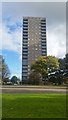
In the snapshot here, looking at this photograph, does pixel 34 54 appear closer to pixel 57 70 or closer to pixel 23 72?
pixel 23 72

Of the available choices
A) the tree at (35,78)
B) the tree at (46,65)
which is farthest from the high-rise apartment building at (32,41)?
the tree at (46,65)

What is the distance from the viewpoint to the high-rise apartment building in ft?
→ 334

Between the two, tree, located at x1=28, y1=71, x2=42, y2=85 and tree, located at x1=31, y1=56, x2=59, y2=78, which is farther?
tree, located at x1=28, y1=71, x2=42, y2=85

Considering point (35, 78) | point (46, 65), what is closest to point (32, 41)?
point (35, 78)

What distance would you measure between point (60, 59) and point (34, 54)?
127 ft

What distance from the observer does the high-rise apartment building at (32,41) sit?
101938 mm

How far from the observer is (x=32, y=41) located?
104500mm

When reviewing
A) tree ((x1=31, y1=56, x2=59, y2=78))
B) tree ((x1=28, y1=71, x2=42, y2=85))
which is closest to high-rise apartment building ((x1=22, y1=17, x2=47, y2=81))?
tree ((x1=28, y1=71, x2=42, y2=85))

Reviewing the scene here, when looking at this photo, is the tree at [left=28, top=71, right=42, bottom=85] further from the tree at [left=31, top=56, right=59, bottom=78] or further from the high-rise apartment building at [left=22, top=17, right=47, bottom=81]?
the high-rise apartment building at [left=22, top=17, right=47, bottom=81]

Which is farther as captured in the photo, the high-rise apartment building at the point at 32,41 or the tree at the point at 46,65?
the high-rise apartment building at the point at 32,41

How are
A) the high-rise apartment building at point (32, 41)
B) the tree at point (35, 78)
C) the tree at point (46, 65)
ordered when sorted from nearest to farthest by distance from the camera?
1. the tree at point (46, 65)
2. the tree at point (35, 78)
3. the high-rise apartment building at point (32, 41)

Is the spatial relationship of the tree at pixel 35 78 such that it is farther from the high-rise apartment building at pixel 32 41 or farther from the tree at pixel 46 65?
the high-rise apartment building at pixel 32 41

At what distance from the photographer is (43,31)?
345ft

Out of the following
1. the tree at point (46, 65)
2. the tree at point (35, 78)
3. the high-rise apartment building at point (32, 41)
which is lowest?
the tree at point (35, 78)
